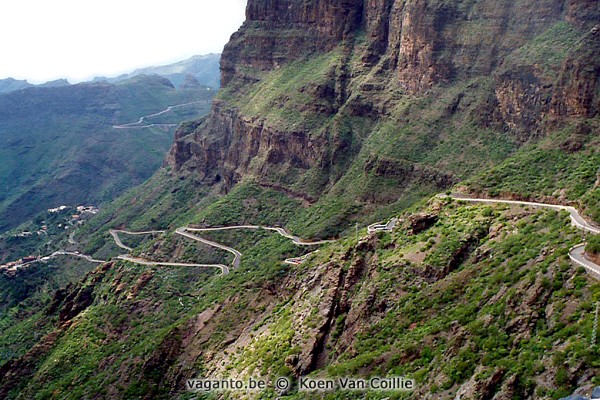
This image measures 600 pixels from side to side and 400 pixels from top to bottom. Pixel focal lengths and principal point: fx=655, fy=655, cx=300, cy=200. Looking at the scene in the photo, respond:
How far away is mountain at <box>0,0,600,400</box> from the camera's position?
4441 centimetres

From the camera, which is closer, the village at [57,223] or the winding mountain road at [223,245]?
the winding mountain road at [223,245]

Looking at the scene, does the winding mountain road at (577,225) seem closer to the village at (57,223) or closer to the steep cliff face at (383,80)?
the steep cliff face at (383,80)

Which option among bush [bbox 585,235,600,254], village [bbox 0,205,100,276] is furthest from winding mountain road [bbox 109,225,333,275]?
village [bbox 0,205,100,276]

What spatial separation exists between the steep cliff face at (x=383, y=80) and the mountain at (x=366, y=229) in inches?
12.7

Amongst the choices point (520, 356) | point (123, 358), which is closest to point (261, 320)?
point (123, 358)

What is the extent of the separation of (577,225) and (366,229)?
2960 centimetres

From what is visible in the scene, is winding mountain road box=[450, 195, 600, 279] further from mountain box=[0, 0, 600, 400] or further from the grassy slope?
the grassy slope

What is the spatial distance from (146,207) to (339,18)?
200ft

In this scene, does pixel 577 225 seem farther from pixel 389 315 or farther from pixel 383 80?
pixel 383 80

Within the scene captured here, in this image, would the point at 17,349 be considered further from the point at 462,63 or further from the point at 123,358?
the point at 462,63

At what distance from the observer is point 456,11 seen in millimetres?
94938

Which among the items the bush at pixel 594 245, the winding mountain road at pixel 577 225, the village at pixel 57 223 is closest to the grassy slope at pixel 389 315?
the winding mountain road at pixel 577 225

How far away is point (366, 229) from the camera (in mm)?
76438

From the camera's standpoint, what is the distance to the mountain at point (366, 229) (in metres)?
44.4
